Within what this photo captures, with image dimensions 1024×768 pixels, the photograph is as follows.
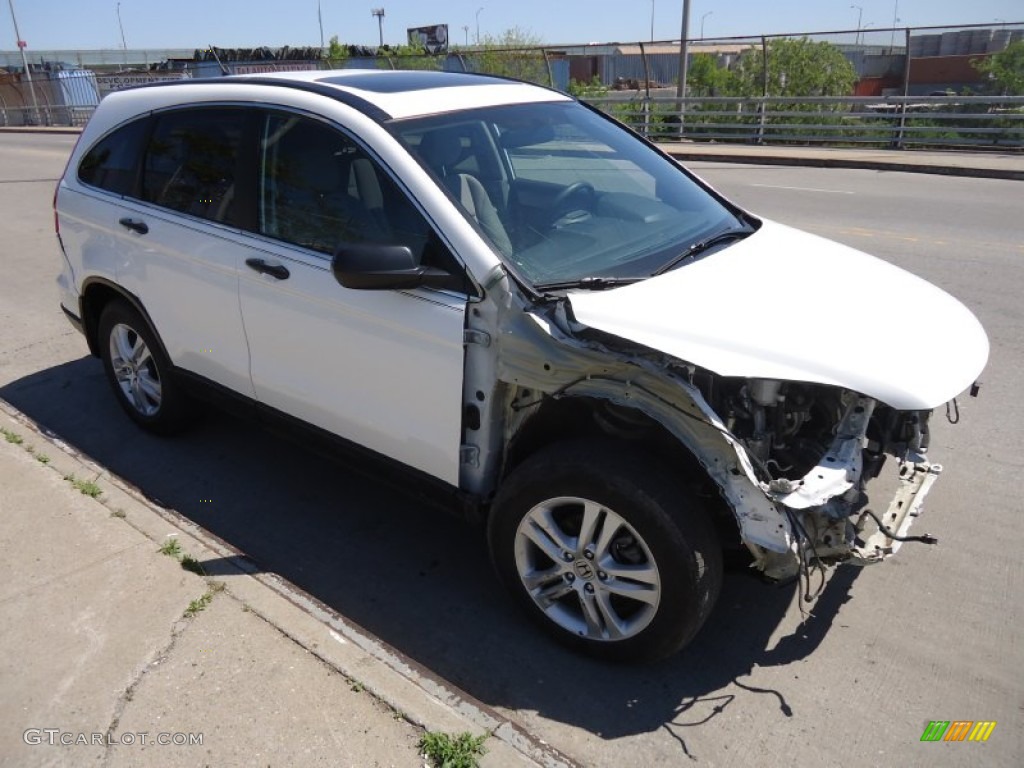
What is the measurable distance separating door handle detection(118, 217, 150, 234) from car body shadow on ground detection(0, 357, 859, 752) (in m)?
1.26

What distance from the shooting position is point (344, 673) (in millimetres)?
2729

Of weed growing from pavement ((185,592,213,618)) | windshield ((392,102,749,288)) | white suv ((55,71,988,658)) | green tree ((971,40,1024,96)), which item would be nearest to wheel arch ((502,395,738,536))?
white suv ((55,71,988,658))

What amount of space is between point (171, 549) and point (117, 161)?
2.30 m

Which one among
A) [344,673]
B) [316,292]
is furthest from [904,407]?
[316,292]

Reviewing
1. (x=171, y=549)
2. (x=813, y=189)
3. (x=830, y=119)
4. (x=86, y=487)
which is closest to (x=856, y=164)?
(x=813, y=189)

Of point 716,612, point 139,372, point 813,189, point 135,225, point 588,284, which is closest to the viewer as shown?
point 588,284

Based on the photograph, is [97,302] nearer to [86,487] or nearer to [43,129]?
[86,487]

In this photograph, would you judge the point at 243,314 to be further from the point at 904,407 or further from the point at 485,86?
the point at 904,407

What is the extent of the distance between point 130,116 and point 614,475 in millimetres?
3452

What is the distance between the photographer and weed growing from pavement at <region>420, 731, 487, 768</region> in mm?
2387

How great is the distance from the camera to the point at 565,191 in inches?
143

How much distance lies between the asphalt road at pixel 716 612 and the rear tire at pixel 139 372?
0.57 feet

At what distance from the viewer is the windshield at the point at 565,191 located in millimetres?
3104

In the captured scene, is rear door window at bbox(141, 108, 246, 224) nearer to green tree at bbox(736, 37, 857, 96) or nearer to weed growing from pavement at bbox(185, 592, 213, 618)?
weed growing from pavement at bbox(185, 592, 213, 618)
